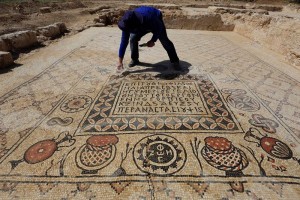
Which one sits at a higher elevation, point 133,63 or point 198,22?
point 198,22

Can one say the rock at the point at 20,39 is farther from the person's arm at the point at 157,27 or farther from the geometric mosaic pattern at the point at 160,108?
the person's arm at the point at 157,27

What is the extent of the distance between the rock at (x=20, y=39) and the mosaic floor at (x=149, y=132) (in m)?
1.05

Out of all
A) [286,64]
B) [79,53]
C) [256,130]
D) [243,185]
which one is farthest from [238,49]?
[243,185]

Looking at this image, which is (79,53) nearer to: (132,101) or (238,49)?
(132,101)

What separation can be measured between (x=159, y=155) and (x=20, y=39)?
13.9ft

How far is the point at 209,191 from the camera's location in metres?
1.40

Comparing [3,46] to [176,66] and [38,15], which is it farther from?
[38,15]

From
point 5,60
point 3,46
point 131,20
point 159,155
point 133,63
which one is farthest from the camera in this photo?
point 3,46

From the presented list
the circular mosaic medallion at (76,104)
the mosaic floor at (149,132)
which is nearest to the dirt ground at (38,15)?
the mosaic floor at (149,132)

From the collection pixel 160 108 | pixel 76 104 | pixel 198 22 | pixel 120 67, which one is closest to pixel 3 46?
pixel 120 67

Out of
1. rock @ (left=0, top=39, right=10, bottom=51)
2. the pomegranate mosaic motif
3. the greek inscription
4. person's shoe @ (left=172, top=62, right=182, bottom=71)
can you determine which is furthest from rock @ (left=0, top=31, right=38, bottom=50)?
the pomegranate mosaic motif

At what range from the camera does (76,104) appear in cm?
238

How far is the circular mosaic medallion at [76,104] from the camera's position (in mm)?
2285

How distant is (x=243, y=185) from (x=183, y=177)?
1.41 ft
